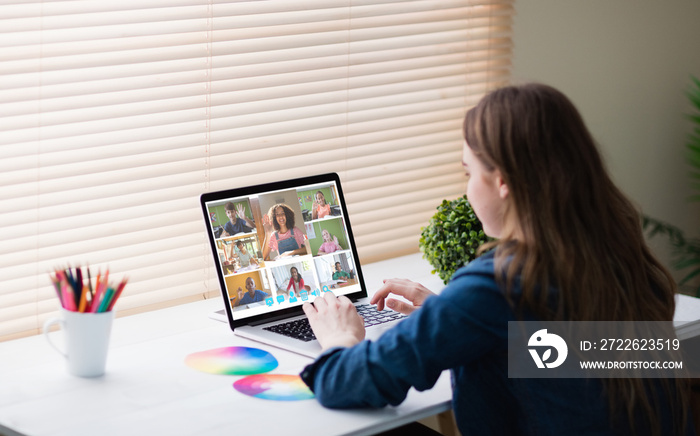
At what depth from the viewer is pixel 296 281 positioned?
5.35ft

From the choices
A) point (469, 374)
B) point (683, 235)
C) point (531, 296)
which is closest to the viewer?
point (531, 296)

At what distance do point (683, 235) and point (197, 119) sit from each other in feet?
6.39

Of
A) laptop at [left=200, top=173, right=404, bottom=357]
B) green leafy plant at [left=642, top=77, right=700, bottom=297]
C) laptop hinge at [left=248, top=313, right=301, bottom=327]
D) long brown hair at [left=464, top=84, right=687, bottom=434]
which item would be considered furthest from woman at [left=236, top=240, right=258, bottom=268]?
green leafy plant at [left=642, top=77, right=700, bottom=297]

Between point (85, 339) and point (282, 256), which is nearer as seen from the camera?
point (85, 339)

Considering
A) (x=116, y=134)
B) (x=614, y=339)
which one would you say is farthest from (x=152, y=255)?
(x=614, y=339)

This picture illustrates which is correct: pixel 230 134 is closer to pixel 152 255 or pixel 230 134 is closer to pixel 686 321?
pixel 152 255

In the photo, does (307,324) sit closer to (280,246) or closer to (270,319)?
(270,319)

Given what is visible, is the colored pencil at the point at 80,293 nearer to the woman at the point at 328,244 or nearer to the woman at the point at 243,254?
the woman at the point at 243,254

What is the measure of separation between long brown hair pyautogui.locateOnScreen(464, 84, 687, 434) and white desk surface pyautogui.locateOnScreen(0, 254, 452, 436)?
10.7 inches

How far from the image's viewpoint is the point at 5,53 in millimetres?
1571

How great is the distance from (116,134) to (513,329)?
1.06 m

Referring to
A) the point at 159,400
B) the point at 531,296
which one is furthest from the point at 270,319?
the point at 531,296

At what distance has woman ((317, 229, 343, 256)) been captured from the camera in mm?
1682

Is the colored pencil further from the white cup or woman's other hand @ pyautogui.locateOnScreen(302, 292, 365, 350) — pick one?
woman's other hand @ pyautogui.locateOnScreen(302, 292, 365, 350)
